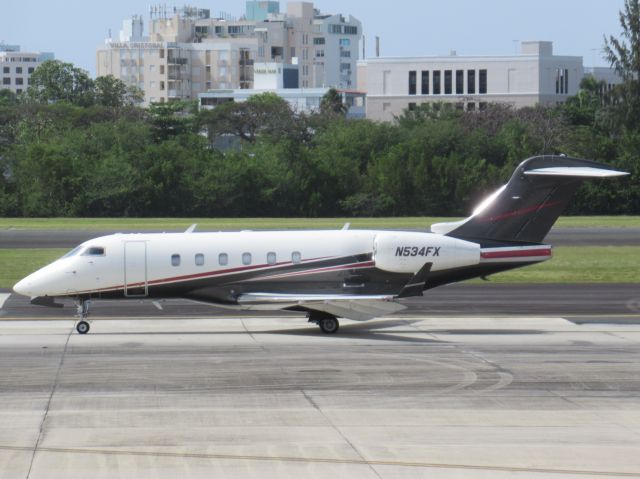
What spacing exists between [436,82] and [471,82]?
5.04 metres

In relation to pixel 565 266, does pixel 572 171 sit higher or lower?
higher

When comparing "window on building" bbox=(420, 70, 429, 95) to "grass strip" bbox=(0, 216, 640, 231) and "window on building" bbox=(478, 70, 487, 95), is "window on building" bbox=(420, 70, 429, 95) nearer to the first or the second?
"window on building" bbox=(478, 70, 487, 95)

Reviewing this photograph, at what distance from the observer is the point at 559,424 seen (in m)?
19.8

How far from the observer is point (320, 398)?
21.9m

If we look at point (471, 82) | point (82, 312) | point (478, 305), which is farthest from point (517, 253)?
point (471, 82)

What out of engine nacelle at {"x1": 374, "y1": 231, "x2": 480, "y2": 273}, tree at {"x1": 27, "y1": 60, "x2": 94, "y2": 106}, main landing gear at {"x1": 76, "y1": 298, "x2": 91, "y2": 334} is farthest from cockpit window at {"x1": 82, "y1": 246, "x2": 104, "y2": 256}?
tree at {"x1": 27, "y1": 60, "x2": 94, "y2": 106}

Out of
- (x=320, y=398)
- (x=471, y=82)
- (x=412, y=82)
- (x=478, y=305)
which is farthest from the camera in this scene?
(x=412, y=82)

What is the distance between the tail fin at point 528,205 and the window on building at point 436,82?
145450 millimetres

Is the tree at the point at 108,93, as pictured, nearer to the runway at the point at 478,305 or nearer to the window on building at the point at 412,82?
the window on building at the point at 412,82

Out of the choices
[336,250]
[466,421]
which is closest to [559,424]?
[466,421]

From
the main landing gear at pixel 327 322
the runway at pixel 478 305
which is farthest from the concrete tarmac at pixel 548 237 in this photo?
the main landing gear at pixel 327 322

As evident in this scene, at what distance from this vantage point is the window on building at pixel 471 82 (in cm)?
17438

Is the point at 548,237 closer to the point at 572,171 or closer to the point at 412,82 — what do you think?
the point at 572,171

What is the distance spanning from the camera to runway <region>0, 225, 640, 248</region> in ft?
197
